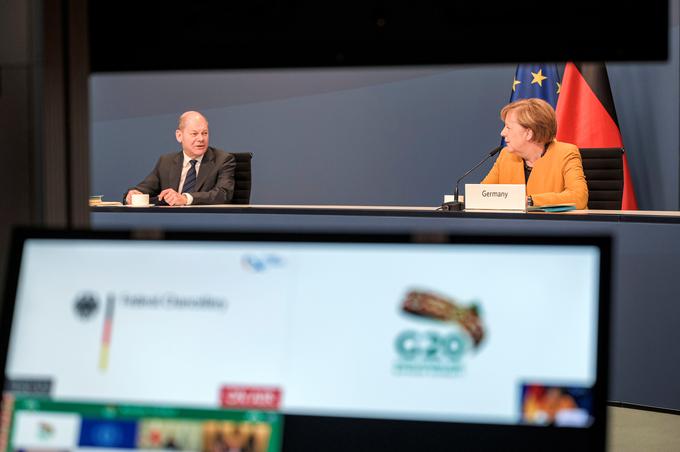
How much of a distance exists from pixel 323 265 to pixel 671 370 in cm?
292

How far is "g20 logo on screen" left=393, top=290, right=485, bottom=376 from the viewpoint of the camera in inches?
34.7


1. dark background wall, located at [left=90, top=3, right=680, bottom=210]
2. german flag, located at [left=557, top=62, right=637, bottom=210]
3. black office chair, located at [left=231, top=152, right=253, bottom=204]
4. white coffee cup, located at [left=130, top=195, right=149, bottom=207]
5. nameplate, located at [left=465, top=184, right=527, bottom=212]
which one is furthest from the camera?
dark background wall, located at [left=90, top=3, right=680, bottom=210]

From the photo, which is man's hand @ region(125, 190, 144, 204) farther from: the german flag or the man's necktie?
the german flag

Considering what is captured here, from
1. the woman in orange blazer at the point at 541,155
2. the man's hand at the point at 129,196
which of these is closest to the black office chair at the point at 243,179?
the man's hand at the point at 129,196

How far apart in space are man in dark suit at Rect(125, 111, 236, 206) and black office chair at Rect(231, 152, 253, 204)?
65cm

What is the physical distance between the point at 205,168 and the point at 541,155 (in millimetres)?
1774

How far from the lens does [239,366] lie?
92cm

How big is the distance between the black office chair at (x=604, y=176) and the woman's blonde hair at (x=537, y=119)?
677 mm

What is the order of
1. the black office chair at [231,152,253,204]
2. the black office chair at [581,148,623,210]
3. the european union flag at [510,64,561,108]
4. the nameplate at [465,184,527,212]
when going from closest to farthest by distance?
the nameplate at [465,184,527,212]
the black office chair at [581,148,623,210]
the black office chair at [231,152,253,204]
the european union flag at [510,64,561,108]

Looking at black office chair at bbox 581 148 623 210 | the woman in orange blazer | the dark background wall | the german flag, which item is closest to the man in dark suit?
the woman in orange blazer

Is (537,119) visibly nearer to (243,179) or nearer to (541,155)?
(541,155)

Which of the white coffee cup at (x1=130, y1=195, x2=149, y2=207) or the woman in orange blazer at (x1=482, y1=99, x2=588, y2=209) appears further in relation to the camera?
the white coffee cup at (x1=130, y1=195, x2=149, y2=207)

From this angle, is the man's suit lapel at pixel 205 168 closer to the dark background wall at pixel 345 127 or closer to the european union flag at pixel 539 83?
the dark background wall at pixel 345 127

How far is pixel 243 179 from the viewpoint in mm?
5188
